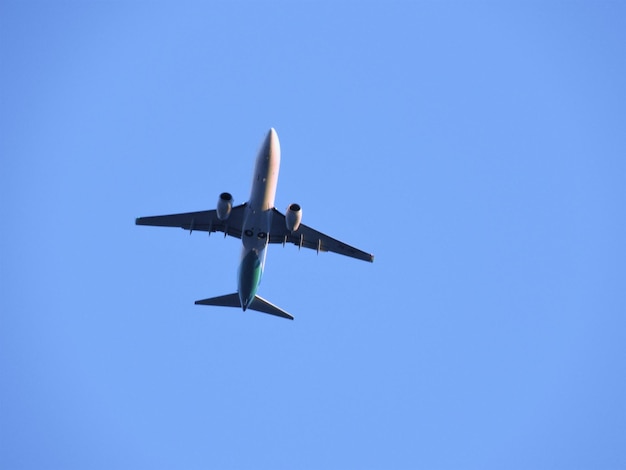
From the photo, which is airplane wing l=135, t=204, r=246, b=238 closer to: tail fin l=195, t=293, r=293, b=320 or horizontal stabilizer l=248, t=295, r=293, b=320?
tail fin l=195, t=293, r=293, b=320

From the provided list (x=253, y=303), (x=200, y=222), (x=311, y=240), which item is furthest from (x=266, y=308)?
(x=200, y=222)

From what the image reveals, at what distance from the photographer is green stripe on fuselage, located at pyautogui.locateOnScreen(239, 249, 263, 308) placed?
43.8 metres

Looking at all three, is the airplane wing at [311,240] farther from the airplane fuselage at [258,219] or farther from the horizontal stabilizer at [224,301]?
the horizontal stabilizer at [224,301]

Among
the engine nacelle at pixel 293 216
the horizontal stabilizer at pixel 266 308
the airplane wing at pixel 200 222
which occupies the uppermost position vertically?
the airplane wing at pixel 200 222

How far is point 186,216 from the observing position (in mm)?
46312

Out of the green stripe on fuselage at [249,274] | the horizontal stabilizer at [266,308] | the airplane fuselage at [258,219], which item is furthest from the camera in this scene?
the horizontal stabilizer at [266,308]

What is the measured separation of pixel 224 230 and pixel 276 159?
6.67 m

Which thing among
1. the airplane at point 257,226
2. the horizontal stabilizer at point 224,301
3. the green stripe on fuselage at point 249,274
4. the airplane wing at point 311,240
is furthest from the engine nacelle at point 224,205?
the horizontal stabilizer at point 224,301

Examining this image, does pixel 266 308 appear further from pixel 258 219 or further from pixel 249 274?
pixel 258 219

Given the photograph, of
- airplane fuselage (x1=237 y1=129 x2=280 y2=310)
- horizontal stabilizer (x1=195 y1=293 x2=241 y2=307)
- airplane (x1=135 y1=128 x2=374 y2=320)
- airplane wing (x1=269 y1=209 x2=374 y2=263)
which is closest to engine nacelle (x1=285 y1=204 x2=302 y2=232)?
airplane (x1=135 y1=128 x2=374 y2=320)

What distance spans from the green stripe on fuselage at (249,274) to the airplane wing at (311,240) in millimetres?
2514

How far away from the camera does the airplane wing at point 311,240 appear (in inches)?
1813

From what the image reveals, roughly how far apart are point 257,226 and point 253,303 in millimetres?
5331

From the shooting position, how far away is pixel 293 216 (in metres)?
42.8
